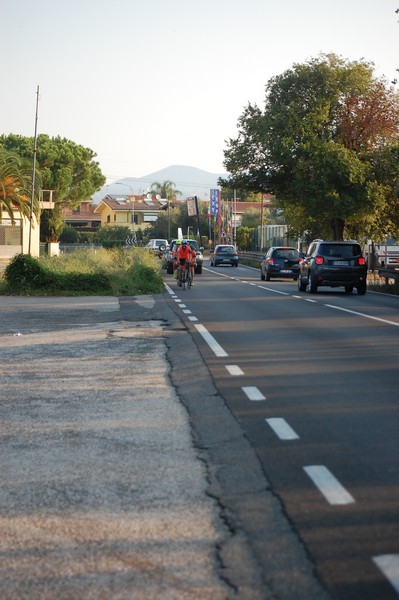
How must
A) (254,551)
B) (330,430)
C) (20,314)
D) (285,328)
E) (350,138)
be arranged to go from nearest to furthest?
1. (254,551)
2. (330,430)
3. (285,328)
4. (20,314)
5. (350,138)

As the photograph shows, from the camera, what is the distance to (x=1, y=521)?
5340 mm

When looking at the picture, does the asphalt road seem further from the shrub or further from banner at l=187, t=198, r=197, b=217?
banner at l=187, t=198, r=197, b=217

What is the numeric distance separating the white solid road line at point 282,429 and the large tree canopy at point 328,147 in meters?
41.6

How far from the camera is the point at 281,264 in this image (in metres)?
43.9

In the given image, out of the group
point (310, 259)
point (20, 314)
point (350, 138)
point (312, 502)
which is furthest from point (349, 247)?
point (312, 502)

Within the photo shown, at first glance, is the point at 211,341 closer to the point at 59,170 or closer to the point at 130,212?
the point at 59,170

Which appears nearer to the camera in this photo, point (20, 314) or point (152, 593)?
point (152, 593)

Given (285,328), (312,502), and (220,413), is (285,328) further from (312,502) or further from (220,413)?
(312,502)

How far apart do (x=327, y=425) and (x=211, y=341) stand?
23.8ft

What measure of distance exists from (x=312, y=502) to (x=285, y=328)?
480 inches

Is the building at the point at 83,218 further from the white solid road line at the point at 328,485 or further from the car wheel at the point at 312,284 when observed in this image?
the white solid road line at the point at 328,485

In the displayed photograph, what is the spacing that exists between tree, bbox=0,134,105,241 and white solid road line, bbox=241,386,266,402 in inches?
2968

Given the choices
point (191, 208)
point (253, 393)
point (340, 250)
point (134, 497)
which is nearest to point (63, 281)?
point (340, 250)

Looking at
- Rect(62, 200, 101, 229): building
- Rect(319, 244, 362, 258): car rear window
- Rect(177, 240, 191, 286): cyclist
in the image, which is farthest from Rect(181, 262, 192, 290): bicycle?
Rect(62, 200, 101, 229): building
